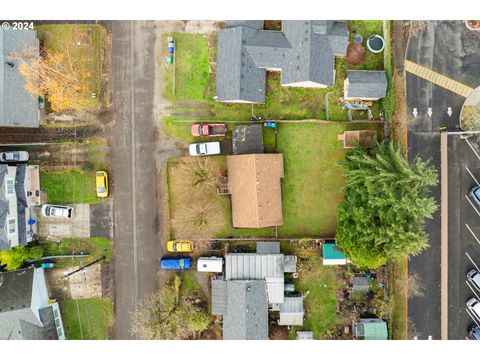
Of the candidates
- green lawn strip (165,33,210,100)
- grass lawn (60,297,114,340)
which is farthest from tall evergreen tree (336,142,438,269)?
grass lawn (60,297,114,340)

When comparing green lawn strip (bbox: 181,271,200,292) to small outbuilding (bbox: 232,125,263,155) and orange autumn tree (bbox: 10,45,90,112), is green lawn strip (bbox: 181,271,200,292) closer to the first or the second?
small outbuilding (bbox: 232,125,263,155)

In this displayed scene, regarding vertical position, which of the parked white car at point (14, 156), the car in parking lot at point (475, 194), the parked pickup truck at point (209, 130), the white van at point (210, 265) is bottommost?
the white van at point (210, 265)

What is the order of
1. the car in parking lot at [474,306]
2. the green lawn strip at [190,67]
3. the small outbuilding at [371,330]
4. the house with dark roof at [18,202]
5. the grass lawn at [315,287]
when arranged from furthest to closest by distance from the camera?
1. the green lawn strip at [190,67]
2. the grass lawn at [315,287]
3. the car in parking lot at [474,306]
4. the small outbuilding at [371,330]
5. the house with dark roof at [18,202]

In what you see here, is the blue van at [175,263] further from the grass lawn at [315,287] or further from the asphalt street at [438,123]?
the asphalt street at [438,123]

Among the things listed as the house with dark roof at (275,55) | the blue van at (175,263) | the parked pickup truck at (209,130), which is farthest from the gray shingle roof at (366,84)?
the blue van at (175,263)

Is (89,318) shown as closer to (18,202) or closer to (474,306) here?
(18,202)

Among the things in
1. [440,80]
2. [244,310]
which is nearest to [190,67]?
[244,310]

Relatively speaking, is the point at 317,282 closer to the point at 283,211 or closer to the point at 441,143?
the point at 283,211
